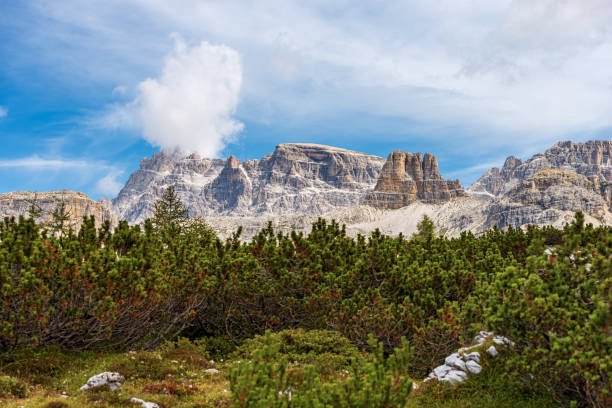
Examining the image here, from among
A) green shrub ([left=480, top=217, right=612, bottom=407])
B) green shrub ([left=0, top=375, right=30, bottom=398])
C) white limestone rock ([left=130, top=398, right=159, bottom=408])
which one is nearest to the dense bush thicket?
green shrub ([left=480, top=217, right=612, bottom=407])

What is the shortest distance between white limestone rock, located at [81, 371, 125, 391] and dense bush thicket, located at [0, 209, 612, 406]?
1762mm

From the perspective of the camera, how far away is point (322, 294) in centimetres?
1417

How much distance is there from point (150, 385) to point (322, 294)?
626 centimetres

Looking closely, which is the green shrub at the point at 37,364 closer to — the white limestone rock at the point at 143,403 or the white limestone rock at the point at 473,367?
the white limestone rock at the point at 143,403

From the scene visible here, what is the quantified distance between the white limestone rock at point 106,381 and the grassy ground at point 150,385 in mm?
208

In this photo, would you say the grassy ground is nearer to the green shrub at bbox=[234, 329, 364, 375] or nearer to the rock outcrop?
the rock outcrop

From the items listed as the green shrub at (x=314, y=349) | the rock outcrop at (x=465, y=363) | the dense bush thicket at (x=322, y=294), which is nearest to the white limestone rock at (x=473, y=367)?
the rock outcrop at (x=465, y=363)

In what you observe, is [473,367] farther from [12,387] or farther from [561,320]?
[12,387]

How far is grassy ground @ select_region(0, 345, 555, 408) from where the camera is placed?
897 cm

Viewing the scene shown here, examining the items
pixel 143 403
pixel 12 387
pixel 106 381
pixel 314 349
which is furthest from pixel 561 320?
pixel 12 387

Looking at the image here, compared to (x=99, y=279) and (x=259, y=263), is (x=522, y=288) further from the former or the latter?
(x=99, y=279)

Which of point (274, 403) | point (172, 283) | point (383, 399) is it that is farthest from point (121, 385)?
point (383, 399)

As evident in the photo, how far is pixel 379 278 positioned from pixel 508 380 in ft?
21.2

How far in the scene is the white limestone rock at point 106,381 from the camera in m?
9.82
